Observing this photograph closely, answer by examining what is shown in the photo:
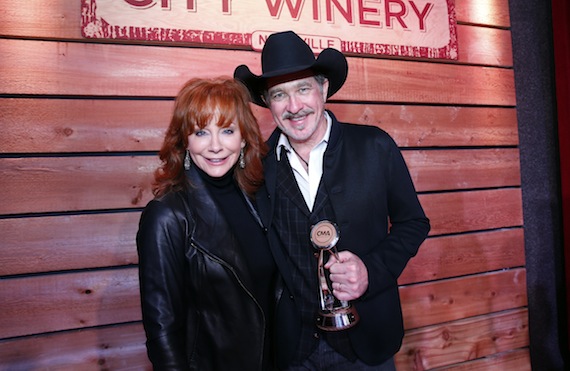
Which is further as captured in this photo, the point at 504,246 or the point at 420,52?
the point at 504,246

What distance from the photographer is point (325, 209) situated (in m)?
1.63

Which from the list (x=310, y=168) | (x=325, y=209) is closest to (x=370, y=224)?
(x=325, y=209)

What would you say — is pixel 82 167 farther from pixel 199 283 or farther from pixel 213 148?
pixel 199 283

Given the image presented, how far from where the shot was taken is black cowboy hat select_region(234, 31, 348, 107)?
5.45 feet

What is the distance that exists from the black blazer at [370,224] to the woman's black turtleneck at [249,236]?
48mm

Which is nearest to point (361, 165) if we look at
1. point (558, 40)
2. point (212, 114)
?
point (212, 114)

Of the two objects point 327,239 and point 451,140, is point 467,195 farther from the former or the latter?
point 327,239

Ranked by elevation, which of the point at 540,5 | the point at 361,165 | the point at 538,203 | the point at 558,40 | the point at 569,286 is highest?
the point at 540,5

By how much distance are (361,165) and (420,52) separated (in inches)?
61.1

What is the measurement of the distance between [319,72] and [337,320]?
105 cm

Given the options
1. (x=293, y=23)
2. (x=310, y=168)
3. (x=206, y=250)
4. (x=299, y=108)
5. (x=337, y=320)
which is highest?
(x=293, y=23)

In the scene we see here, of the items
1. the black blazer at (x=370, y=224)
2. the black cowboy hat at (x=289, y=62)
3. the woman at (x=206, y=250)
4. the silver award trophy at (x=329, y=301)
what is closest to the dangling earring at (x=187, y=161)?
the woman at (x=206, y=250)

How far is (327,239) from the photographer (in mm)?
1381

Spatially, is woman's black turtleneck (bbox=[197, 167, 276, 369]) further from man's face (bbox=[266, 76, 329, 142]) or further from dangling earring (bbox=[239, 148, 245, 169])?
man's face (bbox=[266, 76, 329, 142])
